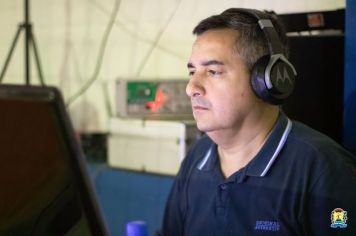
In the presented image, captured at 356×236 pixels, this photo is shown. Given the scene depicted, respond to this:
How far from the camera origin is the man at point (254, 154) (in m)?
0.99

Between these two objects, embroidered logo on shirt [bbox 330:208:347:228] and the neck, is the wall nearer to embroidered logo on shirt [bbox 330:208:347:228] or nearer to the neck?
the neck

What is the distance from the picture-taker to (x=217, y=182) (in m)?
1.14

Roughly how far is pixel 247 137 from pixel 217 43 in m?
0.24

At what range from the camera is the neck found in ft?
3.70

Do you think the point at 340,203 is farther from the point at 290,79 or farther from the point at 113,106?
the point at 113,106

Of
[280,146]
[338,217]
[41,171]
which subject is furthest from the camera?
[280,146]

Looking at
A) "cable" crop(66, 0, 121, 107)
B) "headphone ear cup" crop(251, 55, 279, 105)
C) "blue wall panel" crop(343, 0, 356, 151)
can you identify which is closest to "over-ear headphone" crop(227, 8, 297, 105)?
"headphone ear cup" crop(251, 55, 279, 105)

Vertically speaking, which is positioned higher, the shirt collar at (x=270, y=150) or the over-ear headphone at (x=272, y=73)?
the over-ear headphone at (x=272, y=73)

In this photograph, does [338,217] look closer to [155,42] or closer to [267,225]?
[267,225]

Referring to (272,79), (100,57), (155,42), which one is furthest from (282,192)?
(100,57)

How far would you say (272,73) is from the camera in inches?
40.3

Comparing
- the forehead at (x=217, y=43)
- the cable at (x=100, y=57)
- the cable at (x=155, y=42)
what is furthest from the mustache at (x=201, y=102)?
the cable at (x=100, y=57)

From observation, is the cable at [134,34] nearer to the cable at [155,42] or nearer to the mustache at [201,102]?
the cable at [155,42]

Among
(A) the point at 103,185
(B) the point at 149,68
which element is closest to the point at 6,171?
(A) the point at 103,185
